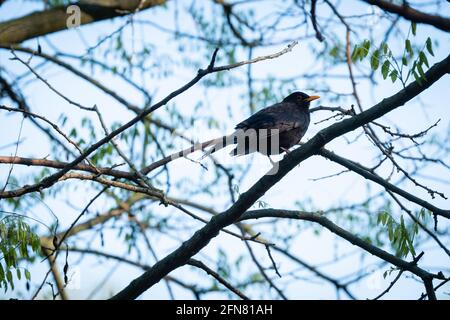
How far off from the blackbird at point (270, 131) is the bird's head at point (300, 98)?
64cm

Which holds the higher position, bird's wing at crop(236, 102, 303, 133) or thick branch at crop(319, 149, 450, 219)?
bird's wing at crop(236, 102, 303, 133)

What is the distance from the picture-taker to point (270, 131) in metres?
6.60

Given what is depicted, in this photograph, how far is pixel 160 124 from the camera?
8.12 m

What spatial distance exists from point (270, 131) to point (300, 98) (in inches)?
56.4

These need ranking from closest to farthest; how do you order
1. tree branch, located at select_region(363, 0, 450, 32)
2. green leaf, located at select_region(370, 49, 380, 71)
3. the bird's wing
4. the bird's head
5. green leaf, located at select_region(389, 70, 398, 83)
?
tree branch, located at select_region(363, 0, 450, 32) < green leaf, located at select_region(389, 70, 398, 83) < green leaf, located at select_region(370, 49, 380, 71) < the bird's wing < the bird's head

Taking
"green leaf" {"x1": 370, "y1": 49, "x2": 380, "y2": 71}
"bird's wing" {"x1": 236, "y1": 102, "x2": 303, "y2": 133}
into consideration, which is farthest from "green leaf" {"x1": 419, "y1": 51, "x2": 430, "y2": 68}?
"bird's wing" {"x1": 236, "y1": 102, "x2": 303, "y2": 133}

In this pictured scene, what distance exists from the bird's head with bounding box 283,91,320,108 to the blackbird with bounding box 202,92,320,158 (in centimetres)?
64

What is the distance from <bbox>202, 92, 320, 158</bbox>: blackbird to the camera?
6.40 metres

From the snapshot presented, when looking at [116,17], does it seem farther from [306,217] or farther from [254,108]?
[306,217]

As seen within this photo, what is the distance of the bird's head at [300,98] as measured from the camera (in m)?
7.72

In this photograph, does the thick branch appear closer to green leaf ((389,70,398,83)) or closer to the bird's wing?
green leaf ((389,70,398,83))

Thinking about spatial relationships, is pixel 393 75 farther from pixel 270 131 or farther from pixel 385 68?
pixel 270 131
